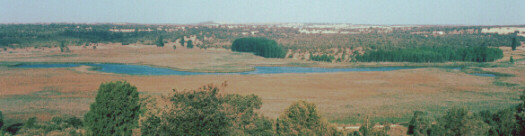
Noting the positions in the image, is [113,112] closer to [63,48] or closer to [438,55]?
[438,55]

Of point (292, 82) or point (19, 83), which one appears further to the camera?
point (292, 82)

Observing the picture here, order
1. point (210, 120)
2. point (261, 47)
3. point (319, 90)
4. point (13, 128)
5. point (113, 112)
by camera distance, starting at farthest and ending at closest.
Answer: point (261, 47)
point (319, 90)
point (13, 128)
point (113, 112)
point (210, 120)

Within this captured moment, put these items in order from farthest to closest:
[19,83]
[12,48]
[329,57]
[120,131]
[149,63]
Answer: [12,48]
[329,57]
[149,63]
[19,83]
[120,131]

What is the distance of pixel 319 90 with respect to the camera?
61.0m

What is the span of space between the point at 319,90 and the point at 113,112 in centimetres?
3970

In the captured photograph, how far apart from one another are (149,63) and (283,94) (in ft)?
178

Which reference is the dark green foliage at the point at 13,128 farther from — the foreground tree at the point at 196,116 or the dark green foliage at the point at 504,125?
the dark green foliage at the point at 504,125

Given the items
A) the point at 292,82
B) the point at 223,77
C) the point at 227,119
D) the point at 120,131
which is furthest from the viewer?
the point at 223,77

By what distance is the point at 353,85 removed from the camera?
6644 centimetres

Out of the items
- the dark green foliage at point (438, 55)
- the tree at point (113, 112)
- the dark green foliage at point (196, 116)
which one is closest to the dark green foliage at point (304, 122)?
the dark green foliage at point (196, 116)

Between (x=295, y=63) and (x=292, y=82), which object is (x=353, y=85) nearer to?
(x=292, y=82)

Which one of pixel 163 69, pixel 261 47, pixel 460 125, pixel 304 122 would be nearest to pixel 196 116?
pixel 304 122

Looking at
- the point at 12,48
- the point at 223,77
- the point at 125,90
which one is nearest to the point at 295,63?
the point at 223,77

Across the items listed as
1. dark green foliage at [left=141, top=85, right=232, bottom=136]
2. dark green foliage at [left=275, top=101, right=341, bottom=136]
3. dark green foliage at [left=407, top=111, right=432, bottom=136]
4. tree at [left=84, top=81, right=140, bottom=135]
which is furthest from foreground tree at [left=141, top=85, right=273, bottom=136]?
dark green foliage at [left=407, top=111, right=432, bottom=136]
